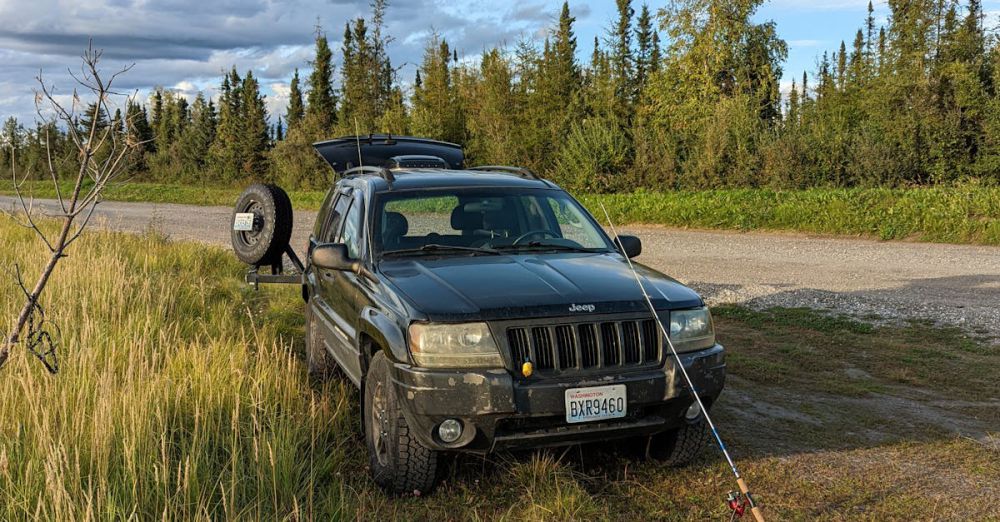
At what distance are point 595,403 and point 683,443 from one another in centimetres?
92

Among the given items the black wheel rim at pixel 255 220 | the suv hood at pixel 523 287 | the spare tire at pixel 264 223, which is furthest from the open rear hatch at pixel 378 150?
the suv hood at pixel 523 287

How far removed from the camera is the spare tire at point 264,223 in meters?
8.15

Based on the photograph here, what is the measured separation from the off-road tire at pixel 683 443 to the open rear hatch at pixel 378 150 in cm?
473

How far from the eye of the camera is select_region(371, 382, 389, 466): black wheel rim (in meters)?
4.01

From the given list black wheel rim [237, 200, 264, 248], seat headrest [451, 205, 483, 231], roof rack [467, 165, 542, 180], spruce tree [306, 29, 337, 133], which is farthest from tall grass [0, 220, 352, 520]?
spruce tree [306, 29, 337, 133]

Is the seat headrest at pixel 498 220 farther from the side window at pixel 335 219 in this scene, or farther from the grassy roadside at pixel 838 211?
the grassy roadside at pixel 838 211

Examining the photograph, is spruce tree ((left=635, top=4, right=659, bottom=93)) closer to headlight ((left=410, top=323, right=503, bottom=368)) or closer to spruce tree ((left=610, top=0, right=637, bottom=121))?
spruce tree ((left=610, top=0, right=637, bottom=121))

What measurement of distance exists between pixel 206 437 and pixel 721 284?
8591 mm

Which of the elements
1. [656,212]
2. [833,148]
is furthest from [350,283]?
[833,148]

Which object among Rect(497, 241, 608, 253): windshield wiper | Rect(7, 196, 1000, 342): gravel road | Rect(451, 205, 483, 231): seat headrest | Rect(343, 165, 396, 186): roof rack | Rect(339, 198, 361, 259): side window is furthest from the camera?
Rect(7, 196, 1000, 342): gravel road

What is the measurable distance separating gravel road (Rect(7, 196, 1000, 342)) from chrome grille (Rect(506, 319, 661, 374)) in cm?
479

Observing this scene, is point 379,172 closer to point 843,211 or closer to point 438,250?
point 438,250

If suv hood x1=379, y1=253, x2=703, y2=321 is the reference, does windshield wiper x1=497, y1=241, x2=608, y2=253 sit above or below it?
above

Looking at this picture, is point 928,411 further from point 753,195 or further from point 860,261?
point 753,195
